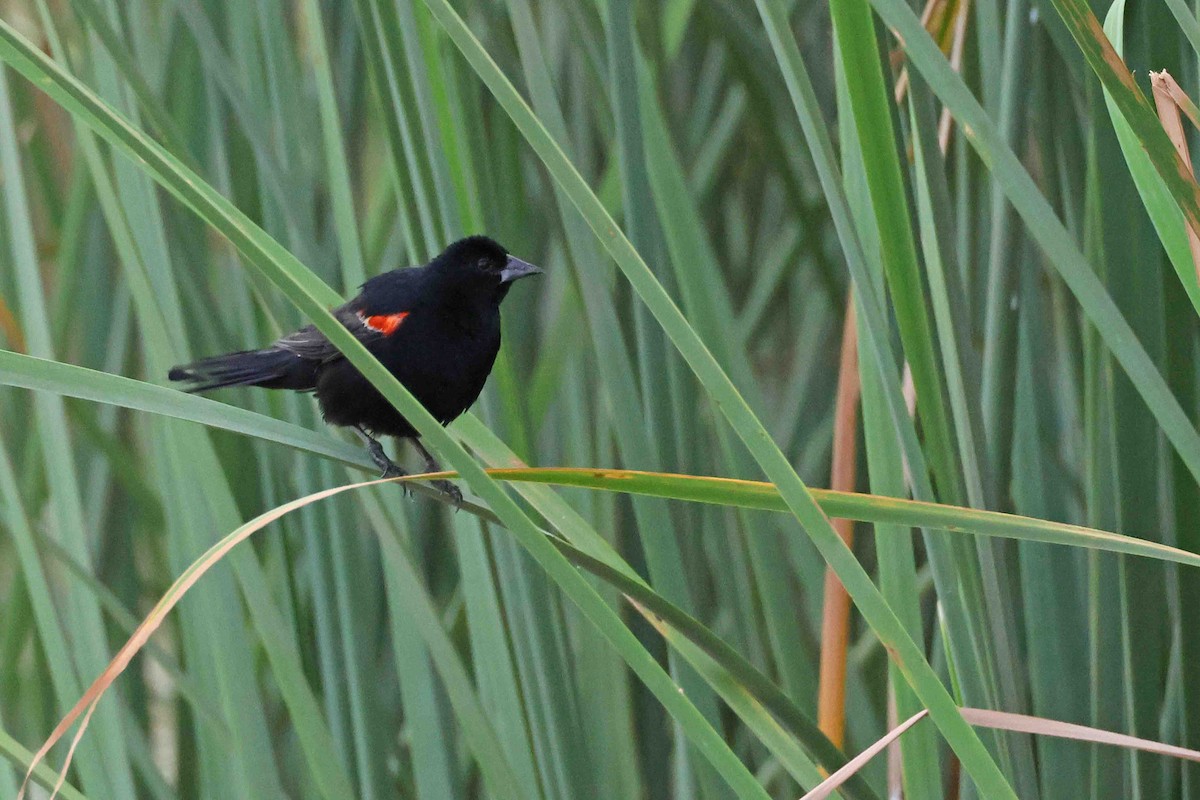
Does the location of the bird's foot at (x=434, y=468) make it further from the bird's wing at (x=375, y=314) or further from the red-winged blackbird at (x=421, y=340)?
the bird's wing at (x=375, y=314)

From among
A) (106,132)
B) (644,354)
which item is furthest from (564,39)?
(106,132)

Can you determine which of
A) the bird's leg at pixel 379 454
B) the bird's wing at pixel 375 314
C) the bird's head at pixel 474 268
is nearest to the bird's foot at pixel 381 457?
the bird's leg at pixel 379 454

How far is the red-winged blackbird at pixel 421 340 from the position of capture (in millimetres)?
1293

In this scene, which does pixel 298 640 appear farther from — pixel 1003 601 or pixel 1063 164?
pixel 1063 164

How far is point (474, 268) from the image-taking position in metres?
1.35

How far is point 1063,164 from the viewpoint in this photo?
2.97 feet

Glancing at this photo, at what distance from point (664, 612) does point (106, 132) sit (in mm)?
387

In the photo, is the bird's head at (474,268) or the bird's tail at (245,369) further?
the bird's head at (474,268)

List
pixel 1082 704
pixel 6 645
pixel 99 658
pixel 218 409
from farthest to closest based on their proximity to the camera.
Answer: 1. pixel 6 645
2. pixel 99 658
3. pixel 1082 704
4. pixel 218 409

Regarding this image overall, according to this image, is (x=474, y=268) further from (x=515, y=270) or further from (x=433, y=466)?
(x=433, y=466)

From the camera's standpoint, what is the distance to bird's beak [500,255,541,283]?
119 cm

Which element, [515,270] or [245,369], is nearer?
[245,369]

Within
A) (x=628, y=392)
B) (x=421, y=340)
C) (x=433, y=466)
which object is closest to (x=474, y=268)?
(x=421, y=340)

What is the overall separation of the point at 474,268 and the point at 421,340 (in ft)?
0.36
